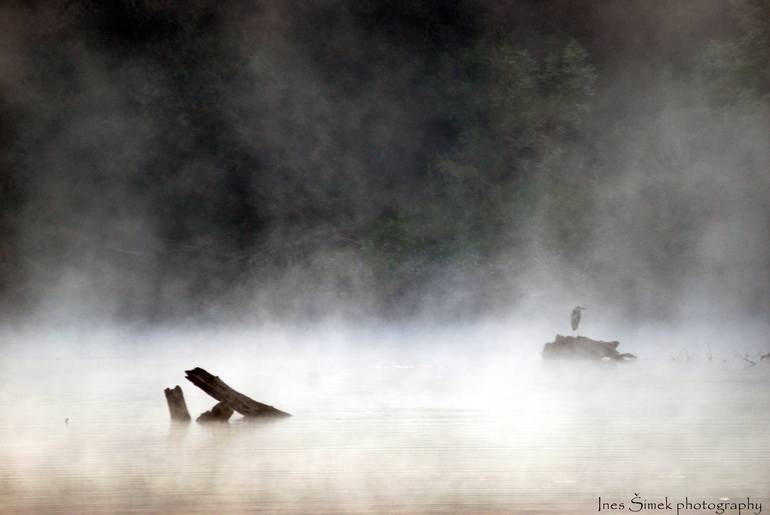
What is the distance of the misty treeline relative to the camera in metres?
31.1

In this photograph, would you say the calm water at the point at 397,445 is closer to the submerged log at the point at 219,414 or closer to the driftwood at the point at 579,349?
the submerged log at the point at 219,414

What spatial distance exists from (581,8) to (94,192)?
12.8 m

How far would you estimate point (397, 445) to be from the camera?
9.03 metres

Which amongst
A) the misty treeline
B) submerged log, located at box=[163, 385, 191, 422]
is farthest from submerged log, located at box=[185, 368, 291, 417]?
the misty treeline

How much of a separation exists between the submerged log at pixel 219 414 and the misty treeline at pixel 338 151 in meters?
18.8

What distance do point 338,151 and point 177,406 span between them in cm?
2366

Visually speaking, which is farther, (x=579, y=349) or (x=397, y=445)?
(x=579, y=349)

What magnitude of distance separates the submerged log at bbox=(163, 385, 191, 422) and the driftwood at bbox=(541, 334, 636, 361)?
953 cm

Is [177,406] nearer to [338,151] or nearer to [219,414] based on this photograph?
[219,414]

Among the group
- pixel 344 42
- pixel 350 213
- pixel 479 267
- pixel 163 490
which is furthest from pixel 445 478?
pixel 344 42

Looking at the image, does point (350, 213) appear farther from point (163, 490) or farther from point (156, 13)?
point (163, 490)

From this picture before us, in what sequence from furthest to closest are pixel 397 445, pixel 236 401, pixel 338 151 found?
pixel 338 151 < pixel 236 401 < pixel 397 445

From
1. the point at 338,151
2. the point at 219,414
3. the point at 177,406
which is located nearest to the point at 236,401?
the point at 219,414

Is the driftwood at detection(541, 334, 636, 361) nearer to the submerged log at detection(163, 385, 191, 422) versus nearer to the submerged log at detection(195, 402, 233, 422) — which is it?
the submerged log at detection(195, 402, 233, 422)
